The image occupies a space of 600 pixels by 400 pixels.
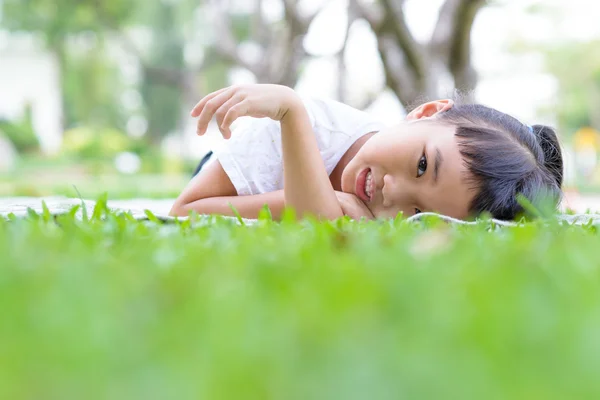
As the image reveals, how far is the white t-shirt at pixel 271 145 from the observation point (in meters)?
2.72

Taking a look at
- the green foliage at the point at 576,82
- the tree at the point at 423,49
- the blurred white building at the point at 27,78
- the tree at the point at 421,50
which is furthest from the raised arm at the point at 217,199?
the blurred white building at the point at 27,78

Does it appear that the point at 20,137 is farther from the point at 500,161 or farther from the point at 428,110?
the point at 500,161

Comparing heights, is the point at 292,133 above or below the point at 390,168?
above

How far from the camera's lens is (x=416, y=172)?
2.30 m

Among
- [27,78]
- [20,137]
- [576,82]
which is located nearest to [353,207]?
[20,137]

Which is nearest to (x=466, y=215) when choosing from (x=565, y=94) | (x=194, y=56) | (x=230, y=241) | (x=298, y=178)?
(x=298, y=178)

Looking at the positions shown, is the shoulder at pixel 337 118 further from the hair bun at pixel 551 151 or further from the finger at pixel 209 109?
the finger at pixel 209 109

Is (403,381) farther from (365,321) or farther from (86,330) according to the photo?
(86,330)

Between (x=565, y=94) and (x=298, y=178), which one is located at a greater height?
(x=298, y=178)

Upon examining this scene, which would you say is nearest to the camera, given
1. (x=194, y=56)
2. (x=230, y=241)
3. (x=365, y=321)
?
(x=365, y=321)

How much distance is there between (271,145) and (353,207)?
54 centimetres

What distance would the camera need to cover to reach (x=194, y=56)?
31.1 metres

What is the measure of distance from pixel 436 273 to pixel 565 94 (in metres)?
36.3

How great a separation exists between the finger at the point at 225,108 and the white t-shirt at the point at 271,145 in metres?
0.69
